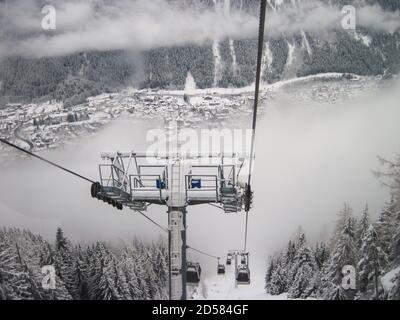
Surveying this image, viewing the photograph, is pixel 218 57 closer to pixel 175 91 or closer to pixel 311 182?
pixel 175 91

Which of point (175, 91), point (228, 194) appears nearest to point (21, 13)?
point (175, 91)

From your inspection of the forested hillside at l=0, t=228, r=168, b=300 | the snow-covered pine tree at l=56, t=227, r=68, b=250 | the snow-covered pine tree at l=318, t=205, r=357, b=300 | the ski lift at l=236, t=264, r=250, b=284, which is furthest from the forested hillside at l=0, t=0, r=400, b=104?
the ski lift at l=236, t=264, r=250, b=284

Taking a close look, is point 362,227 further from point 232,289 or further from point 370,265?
point 232,289

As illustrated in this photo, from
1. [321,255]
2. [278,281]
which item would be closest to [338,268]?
[321,255]

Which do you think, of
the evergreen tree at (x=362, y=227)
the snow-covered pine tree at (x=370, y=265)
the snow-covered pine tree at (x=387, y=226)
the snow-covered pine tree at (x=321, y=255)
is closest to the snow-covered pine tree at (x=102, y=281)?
the snow-covered pine tree at (x=321, y=255)

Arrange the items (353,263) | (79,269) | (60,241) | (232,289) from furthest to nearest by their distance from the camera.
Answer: (60,241) < (232,289) < (79,269) < (353,263)
